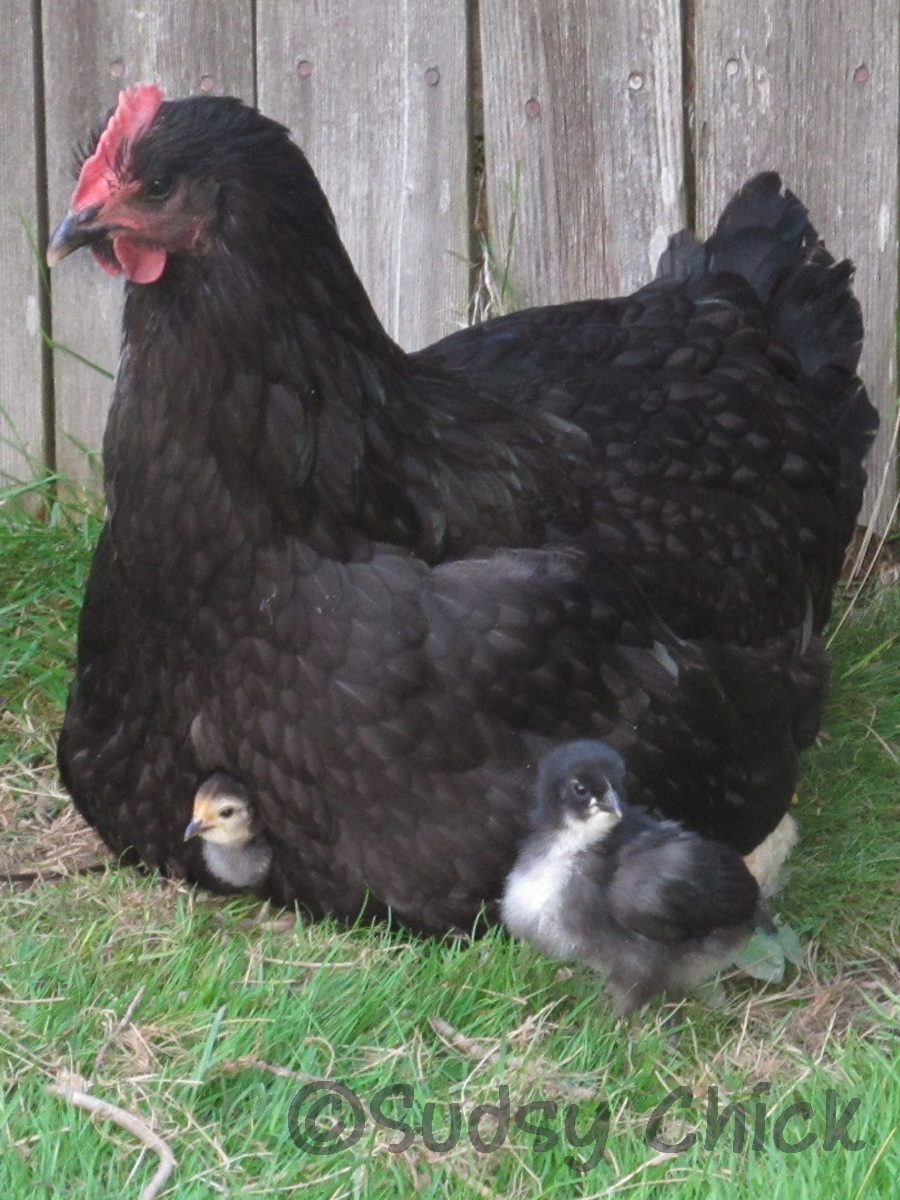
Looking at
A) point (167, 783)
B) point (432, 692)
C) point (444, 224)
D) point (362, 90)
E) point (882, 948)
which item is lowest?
point (882, 948)

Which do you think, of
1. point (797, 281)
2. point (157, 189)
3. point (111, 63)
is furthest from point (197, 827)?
point (111, 63)

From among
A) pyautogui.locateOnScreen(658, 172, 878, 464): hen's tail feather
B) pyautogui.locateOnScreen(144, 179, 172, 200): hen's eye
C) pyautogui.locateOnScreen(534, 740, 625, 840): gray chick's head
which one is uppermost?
pyautogui.locateOnScreen(144, 179, 172, 200): hen's eye

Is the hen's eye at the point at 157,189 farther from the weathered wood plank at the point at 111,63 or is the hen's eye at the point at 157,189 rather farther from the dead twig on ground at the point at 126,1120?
the weathered wood plank at the point at 111,63

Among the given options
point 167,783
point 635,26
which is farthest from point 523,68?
point 167,783

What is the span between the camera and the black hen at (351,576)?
347cm

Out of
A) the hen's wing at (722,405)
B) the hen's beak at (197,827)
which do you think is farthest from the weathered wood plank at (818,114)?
the hen's beak at (197,827)

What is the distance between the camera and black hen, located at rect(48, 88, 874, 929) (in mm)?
3473

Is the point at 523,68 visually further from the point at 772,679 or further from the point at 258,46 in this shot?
the point at 772,679

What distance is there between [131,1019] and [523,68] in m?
2.99

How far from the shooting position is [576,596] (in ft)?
12.3

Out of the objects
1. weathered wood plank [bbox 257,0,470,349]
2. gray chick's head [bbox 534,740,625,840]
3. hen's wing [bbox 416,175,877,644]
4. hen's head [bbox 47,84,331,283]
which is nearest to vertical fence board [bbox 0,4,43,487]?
weathered wood plank [bbox 257,0,470,349]

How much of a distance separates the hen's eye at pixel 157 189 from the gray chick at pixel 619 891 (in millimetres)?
1326

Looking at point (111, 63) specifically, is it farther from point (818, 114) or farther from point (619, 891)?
point (619, 891)

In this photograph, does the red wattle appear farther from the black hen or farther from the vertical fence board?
the vertical fence board
